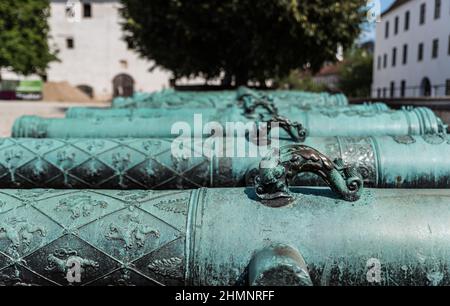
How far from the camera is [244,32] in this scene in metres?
13.3

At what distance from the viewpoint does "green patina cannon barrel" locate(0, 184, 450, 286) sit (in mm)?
1703

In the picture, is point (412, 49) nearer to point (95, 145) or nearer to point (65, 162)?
point (95, 145)

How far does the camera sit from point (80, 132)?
4.54 m

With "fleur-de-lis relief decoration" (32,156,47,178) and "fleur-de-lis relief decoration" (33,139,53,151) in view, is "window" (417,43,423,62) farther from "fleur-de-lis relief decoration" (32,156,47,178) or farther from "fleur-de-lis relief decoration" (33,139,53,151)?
"fleur-de-lis relief decoration" (32,156,47,178)

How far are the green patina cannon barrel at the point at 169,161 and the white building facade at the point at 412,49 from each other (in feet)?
60.7

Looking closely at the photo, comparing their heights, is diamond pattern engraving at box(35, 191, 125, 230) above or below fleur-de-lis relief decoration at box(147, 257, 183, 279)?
above

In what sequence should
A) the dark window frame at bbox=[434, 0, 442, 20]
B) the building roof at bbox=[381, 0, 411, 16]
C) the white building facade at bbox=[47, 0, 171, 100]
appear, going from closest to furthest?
the dark window frame at bbox=[434, 0, 442, 20]
the building roof at bbox=[381, 0, 411, 16]
the white building facade at bbox=[47, 0, 171, 100]

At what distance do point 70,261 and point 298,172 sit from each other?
0.93m

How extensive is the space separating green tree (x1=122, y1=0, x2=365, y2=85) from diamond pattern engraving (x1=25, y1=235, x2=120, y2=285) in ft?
36.7

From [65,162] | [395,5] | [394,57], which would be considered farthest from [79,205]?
[395,5]

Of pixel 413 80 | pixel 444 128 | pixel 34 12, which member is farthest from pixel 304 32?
pixel 34 12

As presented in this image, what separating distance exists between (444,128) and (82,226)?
3311mm

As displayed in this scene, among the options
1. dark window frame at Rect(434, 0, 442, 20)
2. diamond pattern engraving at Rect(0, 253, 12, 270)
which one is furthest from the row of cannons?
dark window frame at Rect(434, 0, 442, 20)
